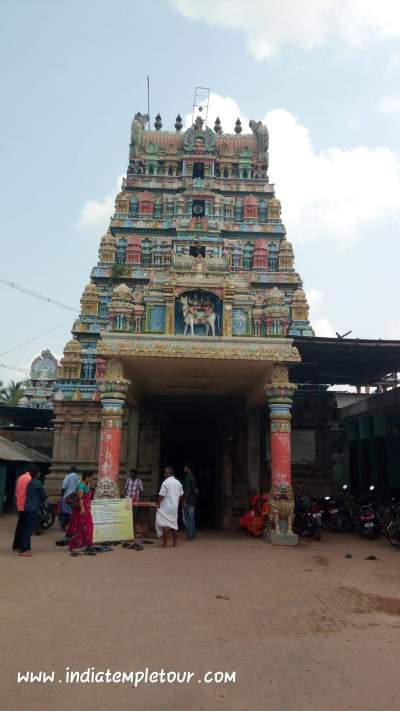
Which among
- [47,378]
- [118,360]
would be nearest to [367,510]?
[118,360]

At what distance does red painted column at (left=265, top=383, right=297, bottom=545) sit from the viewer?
11.2m

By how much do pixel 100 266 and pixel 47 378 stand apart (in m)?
19.1

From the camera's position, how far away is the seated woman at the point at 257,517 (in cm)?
1233

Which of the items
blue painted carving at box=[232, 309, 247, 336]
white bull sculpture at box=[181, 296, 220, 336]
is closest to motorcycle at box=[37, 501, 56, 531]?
white bull sculpture at box=[181, 296, 220, 336]

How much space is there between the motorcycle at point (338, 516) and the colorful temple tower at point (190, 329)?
2.33 meters

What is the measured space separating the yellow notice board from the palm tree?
100ft

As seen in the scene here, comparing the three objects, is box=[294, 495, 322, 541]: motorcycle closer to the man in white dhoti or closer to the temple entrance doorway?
the man in white dhoti

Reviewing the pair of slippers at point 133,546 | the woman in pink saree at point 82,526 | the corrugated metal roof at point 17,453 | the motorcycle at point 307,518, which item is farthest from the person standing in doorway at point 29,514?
the corrugated metal roof at point 17,453

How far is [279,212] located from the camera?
23.6 metres

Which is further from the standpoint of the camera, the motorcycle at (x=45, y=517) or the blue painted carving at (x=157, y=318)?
the motorcycle at (x=45, y=517)

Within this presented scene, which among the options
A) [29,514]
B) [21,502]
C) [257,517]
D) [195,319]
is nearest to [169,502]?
[29,514]

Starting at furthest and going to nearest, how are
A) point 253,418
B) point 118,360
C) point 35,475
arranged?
point 253,418 → point 118,360 → point 35,475

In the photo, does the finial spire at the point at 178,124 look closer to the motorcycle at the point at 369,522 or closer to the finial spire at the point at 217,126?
the finial spire at the point at 217,126

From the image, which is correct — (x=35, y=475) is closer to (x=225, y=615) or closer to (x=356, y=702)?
(x=225, y=615)
